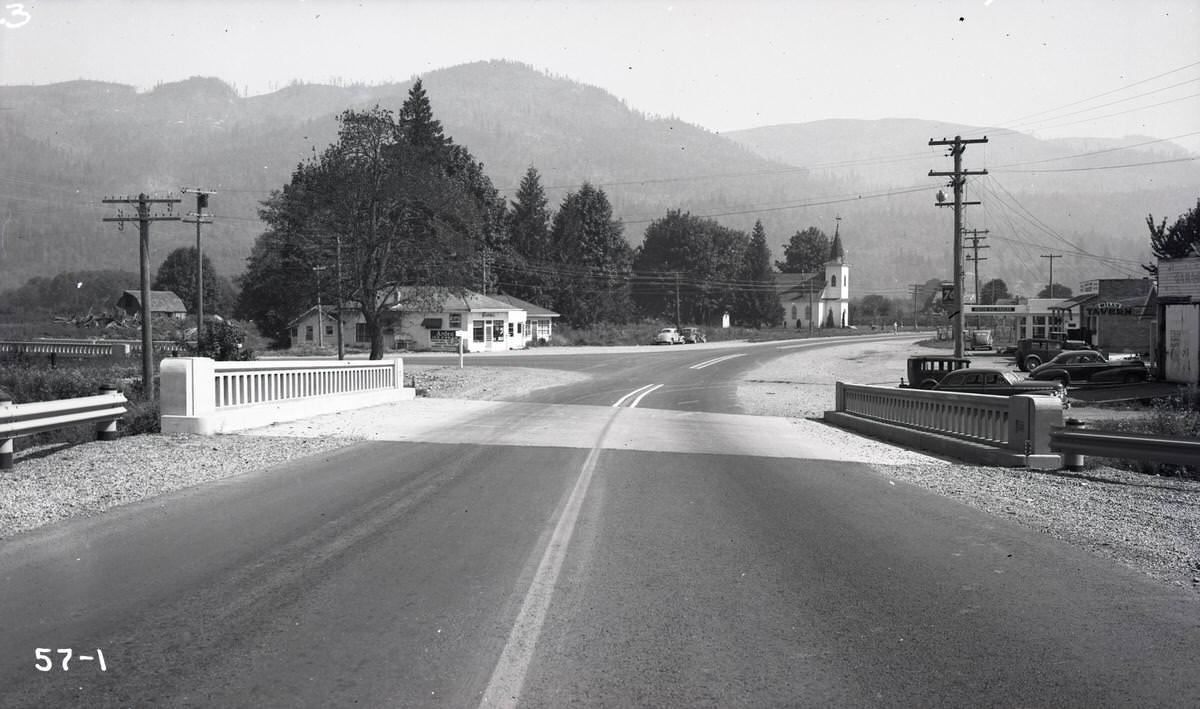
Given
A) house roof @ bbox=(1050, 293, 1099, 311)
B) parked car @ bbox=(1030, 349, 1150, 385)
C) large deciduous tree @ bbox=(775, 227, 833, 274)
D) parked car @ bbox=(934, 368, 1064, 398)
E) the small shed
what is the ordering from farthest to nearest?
large deciduous tree @ bbox=(775, 227, 833, 274) < the small shed < house roof @ bbox=(1050, 293, 1099, 311) < parked car @ bbox=(1030, 349, 1150, 385) < parked car @ bbox=(934, 368, 1064, 398)

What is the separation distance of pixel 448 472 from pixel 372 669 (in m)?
6.76

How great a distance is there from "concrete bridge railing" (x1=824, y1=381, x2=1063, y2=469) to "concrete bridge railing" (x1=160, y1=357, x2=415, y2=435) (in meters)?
11.3

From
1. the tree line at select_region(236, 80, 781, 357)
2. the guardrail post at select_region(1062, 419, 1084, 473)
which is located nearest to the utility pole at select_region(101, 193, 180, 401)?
the tree line at select_region(236, 80, 781, 357)

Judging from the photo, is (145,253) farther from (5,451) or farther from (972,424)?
(972,424)

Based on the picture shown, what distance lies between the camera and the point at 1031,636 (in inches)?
207

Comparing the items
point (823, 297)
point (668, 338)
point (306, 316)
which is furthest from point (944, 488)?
point (823, 297)

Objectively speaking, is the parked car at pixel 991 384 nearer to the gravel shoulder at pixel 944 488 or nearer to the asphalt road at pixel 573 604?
the gravel shoulder at pixel 944 488

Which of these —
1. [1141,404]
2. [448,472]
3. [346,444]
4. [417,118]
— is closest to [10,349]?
[417,118]

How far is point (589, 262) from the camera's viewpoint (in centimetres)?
10888

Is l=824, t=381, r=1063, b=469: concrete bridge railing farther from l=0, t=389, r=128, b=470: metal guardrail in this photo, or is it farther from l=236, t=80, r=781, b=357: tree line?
l=236, t=80, r=781, b=357: tree line

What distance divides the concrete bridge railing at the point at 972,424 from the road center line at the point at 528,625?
6.73 m

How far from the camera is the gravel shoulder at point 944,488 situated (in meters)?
7.81

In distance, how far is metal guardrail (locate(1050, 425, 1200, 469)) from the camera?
10.3 m

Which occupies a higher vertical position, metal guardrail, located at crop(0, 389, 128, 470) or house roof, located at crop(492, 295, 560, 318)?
house roof, located at crop(492, 295, 560, 318)
